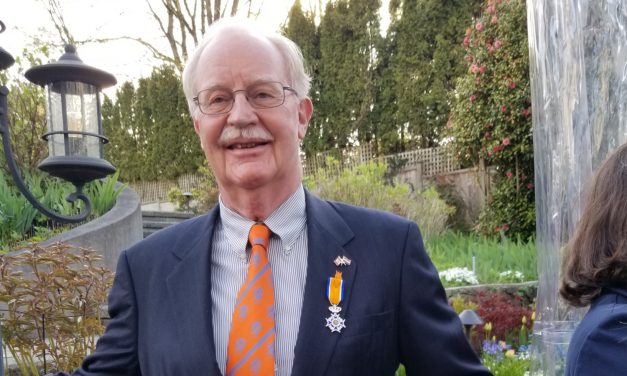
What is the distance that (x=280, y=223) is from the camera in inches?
67.6

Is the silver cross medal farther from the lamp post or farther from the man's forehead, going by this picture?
the lamp post

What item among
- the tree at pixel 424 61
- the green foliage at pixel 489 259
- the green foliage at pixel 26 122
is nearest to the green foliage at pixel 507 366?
the green foliage at pixel 489 259

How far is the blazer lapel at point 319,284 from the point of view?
148 cm

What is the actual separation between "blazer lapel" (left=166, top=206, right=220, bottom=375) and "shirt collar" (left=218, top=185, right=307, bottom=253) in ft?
0.21

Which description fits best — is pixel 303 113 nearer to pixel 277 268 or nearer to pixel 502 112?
pixel 277 268

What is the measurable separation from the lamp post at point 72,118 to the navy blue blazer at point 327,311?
4.21 ft

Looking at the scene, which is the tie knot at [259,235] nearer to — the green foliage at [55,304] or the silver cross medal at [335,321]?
the silver cross medal at [335,321]

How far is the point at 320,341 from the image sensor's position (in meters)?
1.50

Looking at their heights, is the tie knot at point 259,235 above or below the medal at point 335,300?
above

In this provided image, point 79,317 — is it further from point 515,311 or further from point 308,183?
point 308,183

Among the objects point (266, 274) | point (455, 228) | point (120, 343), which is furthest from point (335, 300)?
point (455, 228)

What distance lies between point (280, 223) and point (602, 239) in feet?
2.73

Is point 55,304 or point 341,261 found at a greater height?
point 341,261

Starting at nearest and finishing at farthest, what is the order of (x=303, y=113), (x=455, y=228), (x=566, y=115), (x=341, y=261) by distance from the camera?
(x=341, y=261)
(x=303, y=113)
(x=566, y=115)
(x=455, y=228)
